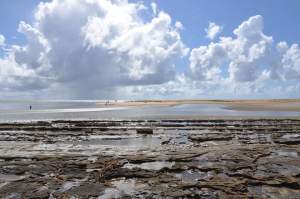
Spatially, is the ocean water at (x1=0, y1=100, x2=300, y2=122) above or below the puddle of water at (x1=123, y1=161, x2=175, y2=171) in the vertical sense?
above

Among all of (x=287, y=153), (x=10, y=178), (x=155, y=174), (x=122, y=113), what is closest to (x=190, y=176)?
(x=155, y=174)

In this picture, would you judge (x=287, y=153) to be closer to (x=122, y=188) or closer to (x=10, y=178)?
(x=122, y=188)

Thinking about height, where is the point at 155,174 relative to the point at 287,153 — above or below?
below

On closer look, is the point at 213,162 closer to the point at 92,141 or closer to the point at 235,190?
the point at 235,190

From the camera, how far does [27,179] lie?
442 inches

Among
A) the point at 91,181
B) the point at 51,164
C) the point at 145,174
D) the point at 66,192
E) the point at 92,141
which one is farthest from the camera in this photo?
the point at 92,141

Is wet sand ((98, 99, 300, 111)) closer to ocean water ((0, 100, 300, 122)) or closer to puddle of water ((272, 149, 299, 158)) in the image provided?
ocean water ((0, 100, 300, 122))

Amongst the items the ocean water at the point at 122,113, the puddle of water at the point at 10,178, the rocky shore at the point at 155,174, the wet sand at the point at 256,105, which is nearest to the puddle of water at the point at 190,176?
the rocky shore at the point at 155,174

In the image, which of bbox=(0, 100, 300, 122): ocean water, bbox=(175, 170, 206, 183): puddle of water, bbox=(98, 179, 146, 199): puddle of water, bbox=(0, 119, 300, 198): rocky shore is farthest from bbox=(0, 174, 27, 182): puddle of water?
bbox=(0, 100, 300, 122): ocean water

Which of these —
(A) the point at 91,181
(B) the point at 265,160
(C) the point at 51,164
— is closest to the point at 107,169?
(A) the point at 91,181

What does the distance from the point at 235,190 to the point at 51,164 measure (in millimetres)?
7279

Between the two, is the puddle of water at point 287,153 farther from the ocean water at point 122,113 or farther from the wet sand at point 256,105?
the wet sand at point 256,105

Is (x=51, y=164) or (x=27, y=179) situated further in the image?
(x=51, y=164)

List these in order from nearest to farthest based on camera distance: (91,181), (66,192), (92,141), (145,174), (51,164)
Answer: (66,192)
(91,181)
(145,174)
(51,164)
(92,141)
